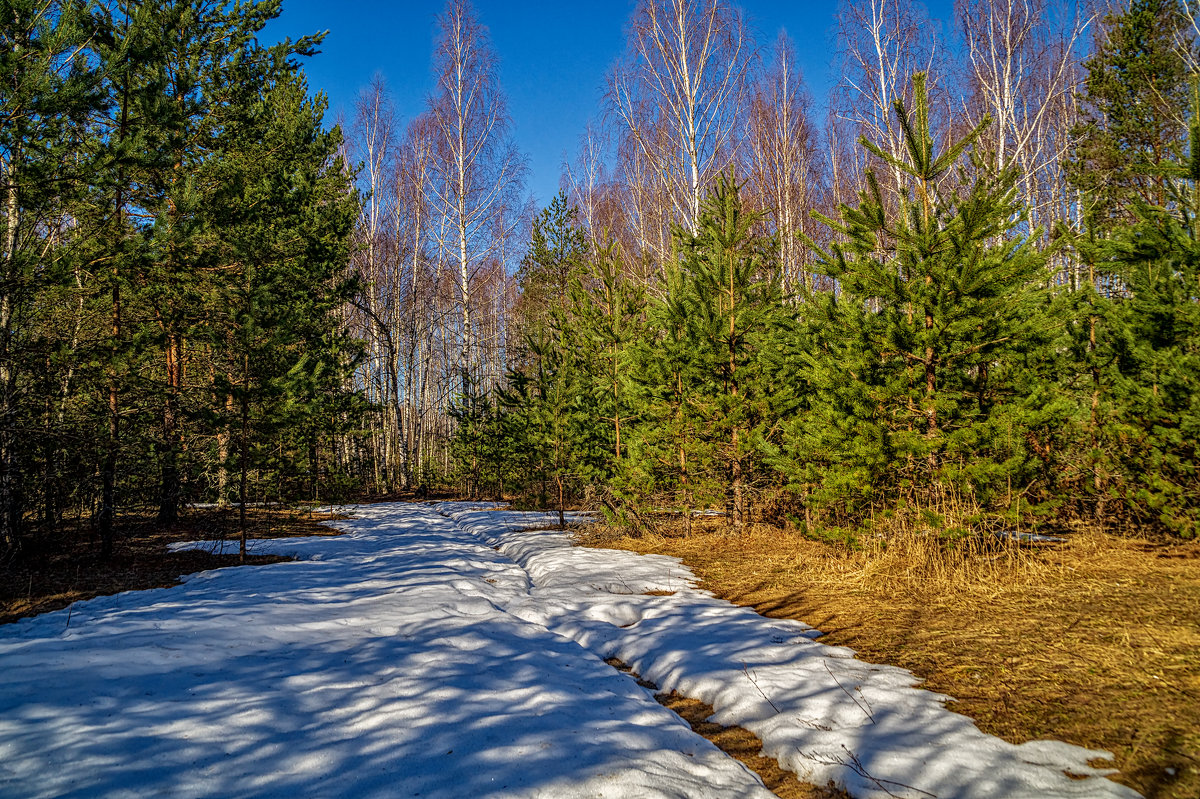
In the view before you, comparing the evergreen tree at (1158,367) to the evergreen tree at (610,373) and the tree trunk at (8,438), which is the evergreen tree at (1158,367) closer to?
the evergreen tree at (610,373)

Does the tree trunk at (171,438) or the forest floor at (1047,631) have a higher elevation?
the tree trunk at (171,438)

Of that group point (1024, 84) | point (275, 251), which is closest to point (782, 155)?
point (1024, 84)

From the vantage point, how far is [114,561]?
8.55 meters

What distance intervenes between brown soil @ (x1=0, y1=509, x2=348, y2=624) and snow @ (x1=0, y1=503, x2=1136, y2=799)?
0.81 meters

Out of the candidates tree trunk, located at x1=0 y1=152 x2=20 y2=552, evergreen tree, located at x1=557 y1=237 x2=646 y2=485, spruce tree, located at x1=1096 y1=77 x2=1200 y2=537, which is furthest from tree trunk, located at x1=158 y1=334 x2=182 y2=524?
spruce tree, located at x1=1096 y1=77 x2=1200 y2=537

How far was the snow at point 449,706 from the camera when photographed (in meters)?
2.69

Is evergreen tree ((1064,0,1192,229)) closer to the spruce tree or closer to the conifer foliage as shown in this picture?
the spruce tree

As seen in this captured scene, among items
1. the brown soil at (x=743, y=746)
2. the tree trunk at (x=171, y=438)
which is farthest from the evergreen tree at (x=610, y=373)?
the tree trunk at (x=171, y=438)

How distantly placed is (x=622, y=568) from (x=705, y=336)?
3864mm

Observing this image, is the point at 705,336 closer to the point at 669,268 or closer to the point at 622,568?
the point at 669,268

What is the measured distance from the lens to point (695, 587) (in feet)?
22.7

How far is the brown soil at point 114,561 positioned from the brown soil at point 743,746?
6.10 metres

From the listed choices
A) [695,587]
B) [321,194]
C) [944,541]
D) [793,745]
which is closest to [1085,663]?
[793,745]

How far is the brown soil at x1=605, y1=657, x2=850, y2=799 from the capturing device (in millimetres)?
2939
